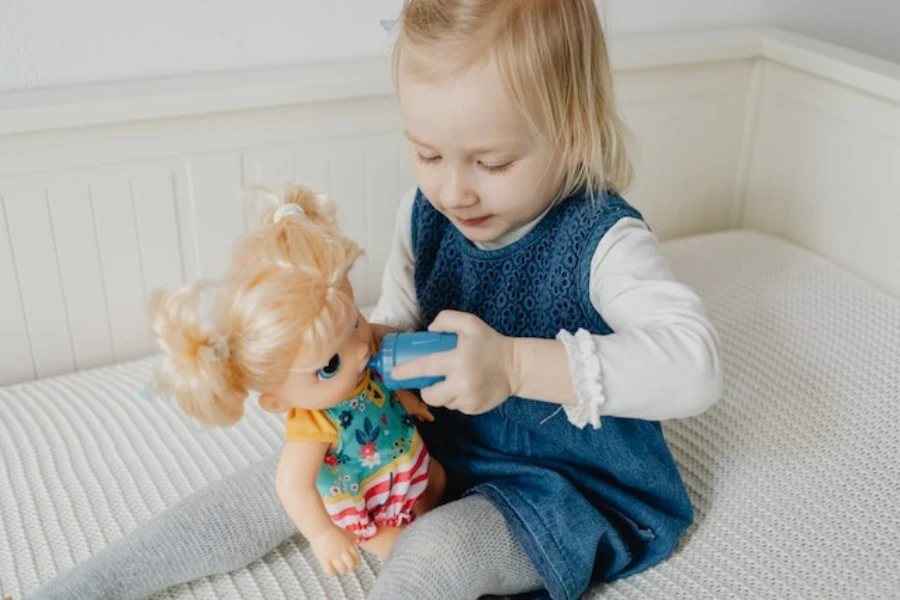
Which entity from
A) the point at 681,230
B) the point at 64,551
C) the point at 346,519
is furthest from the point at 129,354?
the point at 681,230

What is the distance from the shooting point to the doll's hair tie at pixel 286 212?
0.70 m

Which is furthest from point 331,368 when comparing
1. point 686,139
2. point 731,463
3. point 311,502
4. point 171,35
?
point 686,139

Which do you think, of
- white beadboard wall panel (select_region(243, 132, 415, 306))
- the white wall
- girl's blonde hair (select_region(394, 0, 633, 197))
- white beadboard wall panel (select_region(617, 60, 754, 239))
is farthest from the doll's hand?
white beadboard wall panel (select_region(617, 60, 754, 239))

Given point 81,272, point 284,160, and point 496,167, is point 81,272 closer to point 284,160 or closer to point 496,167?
point 284,160

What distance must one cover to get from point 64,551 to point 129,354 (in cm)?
35

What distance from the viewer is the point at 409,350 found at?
66cm

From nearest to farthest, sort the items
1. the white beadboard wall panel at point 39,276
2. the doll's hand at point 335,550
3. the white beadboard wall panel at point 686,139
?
the doll's hand at point 335,550 → the white beadboard wall panel at point 39,276 → the white beadboard wall panel at point 686,139

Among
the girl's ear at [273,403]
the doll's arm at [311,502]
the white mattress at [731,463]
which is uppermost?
the girl's ear at [273,403]

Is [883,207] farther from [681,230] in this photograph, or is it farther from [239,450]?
[239,450]

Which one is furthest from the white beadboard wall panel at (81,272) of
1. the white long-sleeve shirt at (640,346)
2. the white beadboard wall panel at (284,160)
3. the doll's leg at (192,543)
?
the white long-sleeve shirt at (640,346)

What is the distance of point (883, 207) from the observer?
3.90ft

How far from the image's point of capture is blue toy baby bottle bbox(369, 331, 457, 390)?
0.65 metres

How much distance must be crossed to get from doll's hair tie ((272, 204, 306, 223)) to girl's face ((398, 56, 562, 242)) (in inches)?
4.2

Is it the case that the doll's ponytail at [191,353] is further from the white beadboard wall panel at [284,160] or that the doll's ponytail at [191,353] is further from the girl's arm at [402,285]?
the white beadboard wall panel at [284,160]
